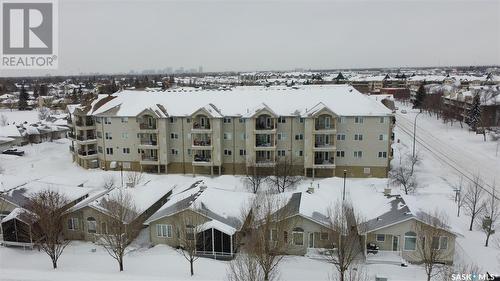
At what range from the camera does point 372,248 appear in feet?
90.4

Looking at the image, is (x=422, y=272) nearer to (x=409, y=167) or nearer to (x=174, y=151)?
(x=409, y=167)

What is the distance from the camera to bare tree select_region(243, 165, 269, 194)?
41053 mm

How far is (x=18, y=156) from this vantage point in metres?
61.2

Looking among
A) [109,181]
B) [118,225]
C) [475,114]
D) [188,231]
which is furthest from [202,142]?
[475,114]

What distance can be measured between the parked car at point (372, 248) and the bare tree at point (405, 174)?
1367 centimetres

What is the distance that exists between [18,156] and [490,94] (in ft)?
308

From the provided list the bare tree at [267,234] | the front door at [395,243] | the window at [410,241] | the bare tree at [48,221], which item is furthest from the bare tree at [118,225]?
the window at [410,241]

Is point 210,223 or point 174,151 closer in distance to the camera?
point 210,223

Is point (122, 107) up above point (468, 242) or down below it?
above

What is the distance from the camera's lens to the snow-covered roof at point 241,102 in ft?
157

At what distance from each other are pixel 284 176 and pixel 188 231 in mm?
15747

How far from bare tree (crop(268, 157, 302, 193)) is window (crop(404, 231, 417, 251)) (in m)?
14.7

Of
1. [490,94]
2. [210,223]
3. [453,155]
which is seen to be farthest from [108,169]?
[490,94]

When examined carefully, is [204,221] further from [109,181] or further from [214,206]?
[109,181]
